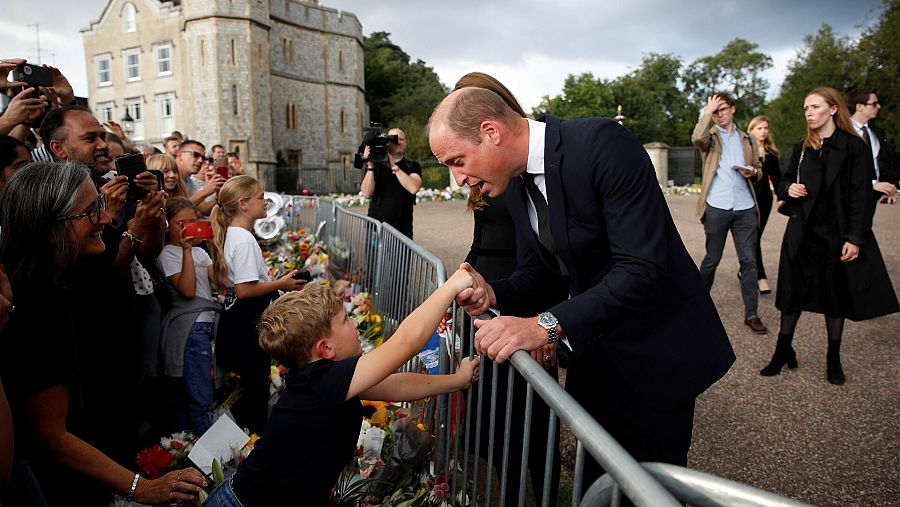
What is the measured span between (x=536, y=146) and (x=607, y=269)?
0.47m

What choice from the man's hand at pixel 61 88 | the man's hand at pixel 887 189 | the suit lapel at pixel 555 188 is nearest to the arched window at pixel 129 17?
the man's hand at pixel 61 88

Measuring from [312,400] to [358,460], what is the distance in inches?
35.8

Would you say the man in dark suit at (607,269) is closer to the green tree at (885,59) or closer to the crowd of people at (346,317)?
the crowd of people at (346,317)

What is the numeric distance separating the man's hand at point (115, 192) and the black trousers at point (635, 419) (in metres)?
2.44

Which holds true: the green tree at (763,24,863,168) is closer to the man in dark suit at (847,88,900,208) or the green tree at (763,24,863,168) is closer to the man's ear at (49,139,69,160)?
the man in dark suit at (847,88,900,208)

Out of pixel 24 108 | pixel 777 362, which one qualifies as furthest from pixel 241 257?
pixel 777 362

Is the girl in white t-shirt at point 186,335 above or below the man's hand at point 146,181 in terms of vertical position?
below

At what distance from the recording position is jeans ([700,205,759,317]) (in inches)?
223

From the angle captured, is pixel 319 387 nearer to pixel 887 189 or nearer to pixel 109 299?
pixel 109 299

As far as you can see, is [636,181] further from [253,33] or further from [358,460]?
[253,33]

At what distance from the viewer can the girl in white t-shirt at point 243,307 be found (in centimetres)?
364

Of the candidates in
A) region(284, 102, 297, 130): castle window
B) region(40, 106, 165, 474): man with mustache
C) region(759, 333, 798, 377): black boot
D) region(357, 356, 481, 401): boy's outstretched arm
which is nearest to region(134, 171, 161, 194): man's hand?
region(40, 106, 165, 474): man with mustache

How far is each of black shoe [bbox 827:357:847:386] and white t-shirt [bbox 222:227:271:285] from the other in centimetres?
417

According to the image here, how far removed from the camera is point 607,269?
1942mm
